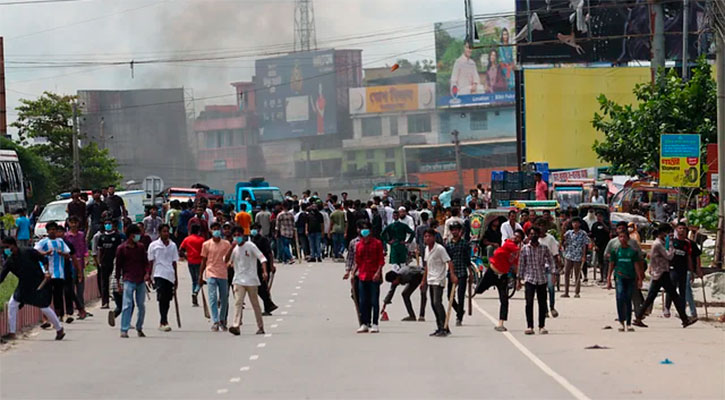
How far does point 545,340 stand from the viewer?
17.2 metres

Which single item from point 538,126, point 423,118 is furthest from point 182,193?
point 423,118

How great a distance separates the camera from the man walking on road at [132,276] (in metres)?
18.1

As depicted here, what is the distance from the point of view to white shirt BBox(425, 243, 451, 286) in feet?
58.9

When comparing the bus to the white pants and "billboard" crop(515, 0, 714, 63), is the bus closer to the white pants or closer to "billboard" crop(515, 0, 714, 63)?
"billboard" crop(515, 0, 714, 63)

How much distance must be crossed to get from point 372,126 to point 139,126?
2975 cm

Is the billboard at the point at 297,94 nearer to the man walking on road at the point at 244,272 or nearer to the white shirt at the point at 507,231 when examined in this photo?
the white shirt at the point at 507,231

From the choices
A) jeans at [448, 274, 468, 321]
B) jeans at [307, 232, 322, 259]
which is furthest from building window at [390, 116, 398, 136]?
A: jeans at [448, 274, 468, 321]

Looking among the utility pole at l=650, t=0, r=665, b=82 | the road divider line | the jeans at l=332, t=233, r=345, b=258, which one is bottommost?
the jeans at l=332, t=233, r=345, b=258

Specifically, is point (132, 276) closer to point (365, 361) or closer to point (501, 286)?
point (365, 361)

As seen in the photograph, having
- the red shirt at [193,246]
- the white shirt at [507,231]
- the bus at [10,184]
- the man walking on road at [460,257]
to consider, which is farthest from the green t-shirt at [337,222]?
the man walking on road at [460,257]

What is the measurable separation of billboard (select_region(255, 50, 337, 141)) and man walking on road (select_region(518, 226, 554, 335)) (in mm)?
115771

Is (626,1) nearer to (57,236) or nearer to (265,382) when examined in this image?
(57,236)

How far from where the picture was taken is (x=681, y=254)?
63.8ft

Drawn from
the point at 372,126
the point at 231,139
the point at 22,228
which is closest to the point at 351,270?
the point at 22,228
